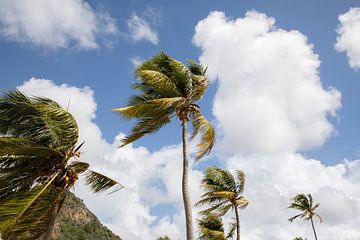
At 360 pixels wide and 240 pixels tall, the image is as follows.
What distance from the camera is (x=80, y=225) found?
377 feet

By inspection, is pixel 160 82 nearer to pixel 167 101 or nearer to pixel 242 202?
pixel 167 101

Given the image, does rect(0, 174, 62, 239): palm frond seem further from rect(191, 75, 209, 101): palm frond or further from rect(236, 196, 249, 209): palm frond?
rect(236, 196, 249, 209): palm frond

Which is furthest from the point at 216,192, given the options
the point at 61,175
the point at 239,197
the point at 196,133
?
the point at 61,175

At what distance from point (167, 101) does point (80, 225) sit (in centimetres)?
10706

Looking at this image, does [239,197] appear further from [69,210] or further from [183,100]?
[69,210]

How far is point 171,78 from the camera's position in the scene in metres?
16.4

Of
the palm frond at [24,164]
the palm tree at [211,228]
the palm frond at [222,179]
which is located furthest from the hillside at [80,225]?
the palm frond at [24,164]

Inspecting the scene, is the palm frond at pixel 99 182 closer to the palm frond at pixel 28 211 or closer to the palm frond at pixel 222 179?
the palm frond at pixel 28 211

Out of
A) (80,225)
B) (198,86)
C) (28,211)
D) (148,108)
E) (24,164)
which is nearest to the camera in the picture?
(28,211)

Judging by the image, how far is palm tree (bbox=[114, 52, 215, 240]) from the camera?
50.6 feet

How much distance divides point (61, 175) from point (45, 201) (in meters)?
1.05

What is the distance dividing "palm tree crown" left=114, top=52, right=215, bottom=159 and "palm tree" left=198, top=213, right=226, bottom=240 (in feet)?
57.1

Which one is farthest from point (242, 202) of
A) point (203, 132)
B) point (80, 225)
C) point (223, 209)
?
point (80, 225)

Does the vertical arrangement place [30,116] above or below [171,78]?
below
